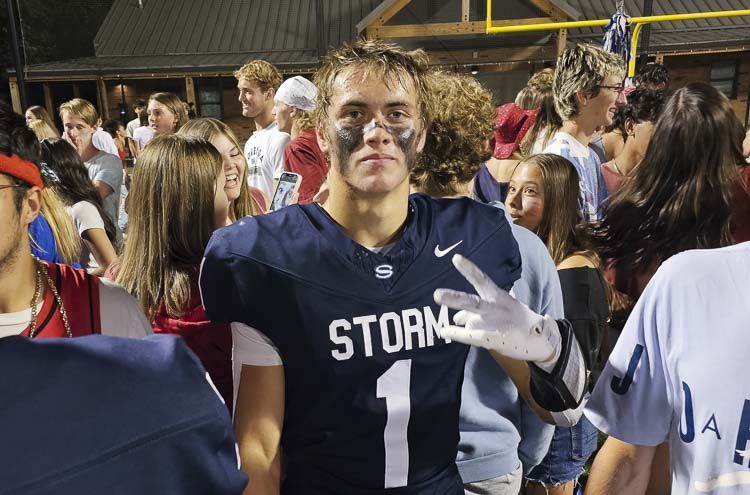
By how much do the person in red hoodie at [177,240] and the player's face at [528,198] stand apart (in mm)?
1390

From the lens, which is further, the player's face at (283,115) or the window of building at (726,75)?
the window of building at (726,75)

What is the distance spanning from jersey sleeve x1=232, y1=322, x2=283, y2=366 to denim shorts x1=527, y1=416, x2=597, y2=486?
4.65 feet

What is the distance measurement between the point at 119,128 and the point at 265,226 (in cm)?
1122

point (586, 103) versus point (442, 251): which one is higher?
point (586, 103)

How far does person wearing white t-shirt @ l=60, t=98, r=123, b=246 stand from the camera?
15.7ft

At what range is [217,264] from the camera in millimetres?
1437

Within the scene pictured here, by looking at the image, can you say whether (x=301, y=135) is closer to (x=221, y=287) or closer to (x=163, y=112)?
(x=163, y=112)

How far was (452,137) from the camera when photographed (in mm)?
1906

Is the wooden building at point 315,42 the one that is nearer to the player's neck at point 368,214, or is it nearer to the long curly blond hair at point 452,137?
the long curly blond hair at point 452,137

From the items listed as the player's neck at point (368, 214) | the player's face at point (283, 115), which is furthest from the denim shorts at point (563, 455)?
the player's face at point (283, 115)

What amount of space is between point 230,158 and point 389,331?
6.50 ft

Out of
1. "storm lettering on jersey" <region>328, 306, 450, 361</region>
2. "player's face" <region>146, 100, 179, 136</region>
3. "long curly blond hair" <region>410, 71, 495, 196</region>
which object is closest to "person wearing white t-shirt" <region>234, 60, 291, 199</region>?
"player's face" <region>146, 100, 179, 136</region>

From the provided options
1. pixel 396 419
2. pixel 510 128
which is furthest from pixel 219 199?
pixel 510 128

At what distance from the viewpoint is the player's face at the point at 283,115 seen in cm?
475
